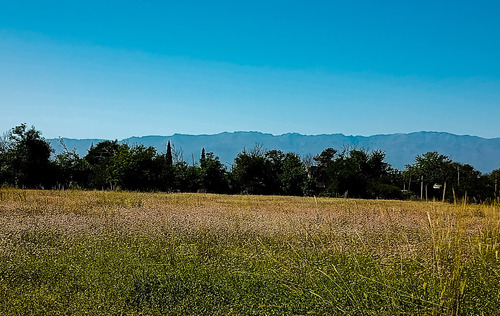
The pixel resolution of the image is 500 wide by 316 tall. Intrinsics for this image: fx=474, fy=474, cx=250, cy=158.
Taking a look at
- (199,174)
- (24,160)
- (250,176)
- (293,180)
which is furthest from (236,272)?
(293,180)

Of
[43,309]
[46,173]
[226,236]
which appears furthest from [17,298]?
[46,173]

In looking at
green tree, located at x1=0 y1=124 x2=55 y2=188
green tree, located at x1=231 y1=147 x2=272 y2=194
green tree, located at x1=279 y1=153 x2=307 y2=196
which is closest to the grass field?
green tree, located at x1=0 y1=124 x2=55 y2=188

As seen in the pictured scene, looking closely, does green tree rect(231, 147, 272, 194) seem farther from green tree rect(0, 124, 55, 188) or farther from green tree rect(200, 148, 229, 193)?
green tree rect(0, 124, 55, 188)

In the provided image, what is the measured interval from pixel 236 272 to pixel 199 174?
3247cm

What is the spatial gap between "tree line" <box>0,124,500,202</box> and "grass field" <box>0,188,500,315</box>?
14972 mm

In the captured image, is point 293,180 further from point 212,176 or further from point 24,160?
point 24,160

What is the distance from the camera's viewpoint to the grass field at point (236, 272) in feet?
17.7

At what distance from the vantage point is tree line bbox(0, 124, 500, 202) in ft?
97.7

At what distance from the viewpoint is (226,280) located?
6.65 m

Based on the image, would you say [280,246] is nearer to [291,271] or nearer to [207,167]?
[291,271]

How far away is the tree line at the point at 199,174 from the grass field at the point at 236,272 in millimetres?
14972

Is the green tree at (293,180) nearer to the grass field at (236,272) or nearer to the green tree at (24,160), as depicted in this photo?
the green tree at (24,160)

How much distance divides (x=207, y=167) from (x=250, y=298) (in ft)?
110

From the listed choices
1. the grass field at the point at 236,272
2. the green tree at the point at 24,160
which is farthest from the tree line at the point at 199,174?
the grass field at the point at 236,272
